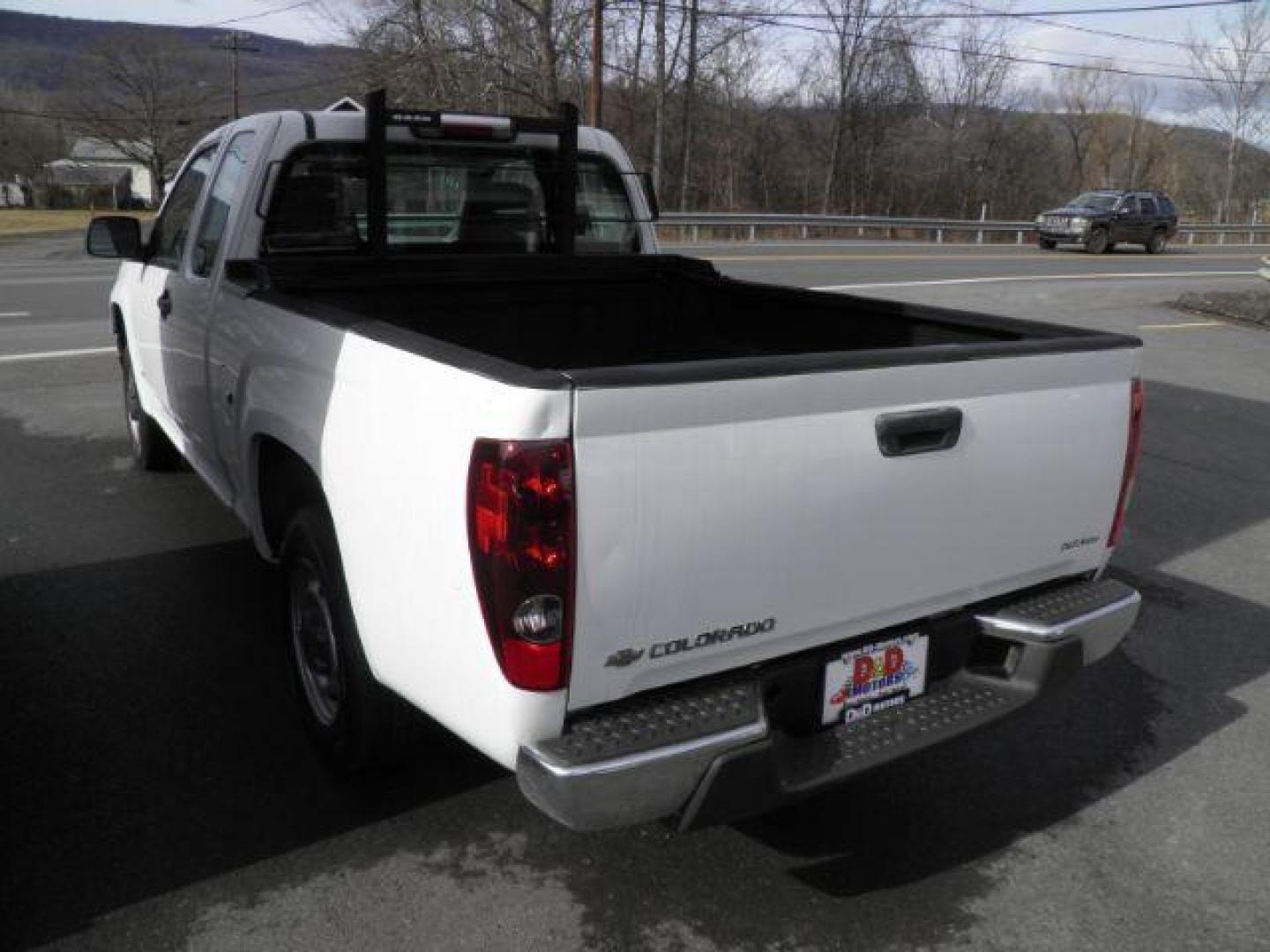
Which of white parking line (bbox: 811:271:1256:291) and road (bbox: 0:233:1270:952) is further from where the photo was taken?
white parking line (bbox: 811:271:1256:291)

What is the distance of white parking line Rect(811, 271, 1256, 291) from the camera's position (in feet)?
58.5

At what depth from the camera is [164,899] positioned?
273 centimetres

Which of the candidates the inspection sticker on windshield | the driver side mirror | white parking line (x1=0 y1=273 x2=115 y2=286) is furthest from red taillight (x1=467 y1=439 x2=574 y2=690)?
white parking line (x1=0 y1=273 x2=115 y2=286)

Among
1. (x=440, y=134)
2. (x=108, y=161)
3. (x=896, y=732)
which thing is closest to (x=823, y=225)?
(x=440, y=134)

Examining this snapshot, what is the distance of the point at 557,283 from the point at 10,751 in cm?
253

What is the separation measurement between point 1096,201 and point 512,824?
105ft

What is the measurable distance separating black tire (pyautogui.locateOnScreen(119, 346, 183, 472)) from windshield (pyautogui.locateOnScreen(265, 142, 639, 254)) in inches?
95.3

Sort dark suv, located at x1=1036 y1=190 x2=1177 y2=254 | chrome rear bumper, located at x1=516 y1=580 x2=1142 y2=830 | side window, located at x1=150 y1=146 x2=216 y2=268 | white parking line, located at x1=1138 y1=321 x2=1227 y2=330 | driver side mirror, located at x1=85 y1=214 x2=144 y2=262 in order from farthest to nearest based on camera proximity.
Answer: dark suv, located at x1=1036 y1=190 x2=1177 y2=254
white parking line, located at x1=1138 y1=321 x2=1227 y2=330
driver side mirror, located at x1=85 y1=214 x2=144 y2=262
side window, located at x1=150 y1=146 x2=216 y2=268
chrome rear bumper, located at x1=516 y1=580 x2=1142 y2=830

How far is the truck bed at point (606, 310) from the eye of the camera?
12.3 feet

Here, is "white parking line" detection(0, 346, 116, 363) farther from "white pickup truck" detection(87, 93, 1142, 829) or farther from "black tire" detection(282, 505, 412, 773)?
"black tire" detection(282, 505, 412, 773)

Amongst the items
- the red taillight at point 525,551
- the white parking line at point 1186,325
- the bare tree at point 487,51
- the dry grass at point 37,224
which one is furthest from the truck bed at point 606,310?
the dry grass at point 37,224

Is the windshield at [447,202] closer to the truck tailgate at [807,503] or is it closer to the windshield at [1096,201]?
the truck tailgate at [807,503]

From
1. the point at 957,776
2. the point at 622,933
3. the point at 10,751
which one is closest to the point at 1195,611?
the point at 957,776

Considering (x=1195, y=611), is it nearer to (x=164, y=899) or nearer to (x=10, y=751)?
(x=164, y=899)
